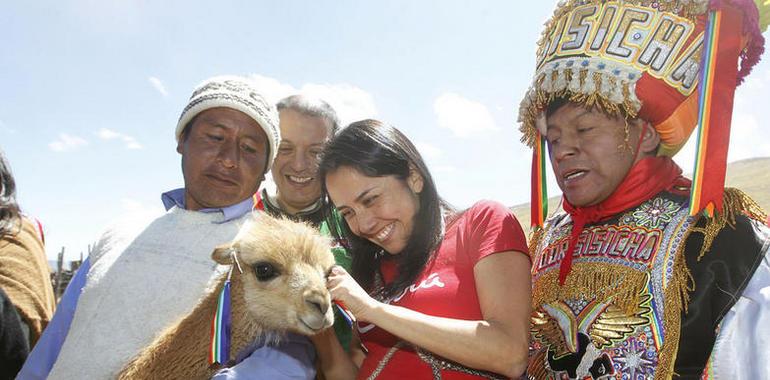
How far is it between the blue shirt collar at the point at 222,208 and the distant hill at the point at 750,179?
28583 millimetres

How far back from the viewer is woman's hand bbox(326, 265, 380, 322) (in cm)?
191

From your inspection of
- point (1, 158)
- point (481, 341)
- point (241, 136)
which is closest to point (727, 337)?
point (481, 341)

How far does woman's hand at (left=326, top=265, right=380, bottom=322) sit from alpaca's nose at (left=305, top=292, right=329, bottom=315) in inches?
1.7

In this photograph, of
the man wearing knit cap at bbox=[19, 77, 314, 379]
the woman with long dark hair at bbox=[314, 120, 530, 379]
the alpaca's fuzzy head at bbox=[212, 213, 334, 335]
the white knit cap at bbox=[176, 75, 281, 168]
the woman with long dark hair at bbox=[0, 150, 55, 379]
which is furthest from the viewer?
the white knit cap at bbox=[176, 75, 281, 168]

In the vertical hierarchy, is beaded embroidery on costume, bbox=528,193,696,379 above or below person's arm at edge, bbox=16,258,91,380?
above

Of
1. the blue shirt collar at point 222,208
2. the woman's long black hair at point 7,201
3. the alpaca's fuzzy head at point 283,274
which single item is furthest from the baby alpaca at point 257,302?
the woman's long black hair at point 7,201

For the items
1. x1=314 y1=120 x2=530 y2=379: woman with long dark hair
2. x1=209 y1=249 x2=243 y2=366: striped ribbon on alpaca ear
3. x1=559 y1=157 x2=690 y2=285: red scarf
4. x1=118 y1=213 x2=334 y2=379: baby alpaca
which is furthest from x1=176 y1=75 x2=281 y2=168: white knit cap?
x1=559 y1=157 x2=690 y2=285: red scarf

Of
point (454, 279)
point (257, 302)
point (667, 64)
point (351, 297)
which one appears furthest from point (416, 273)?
point (667, 64)

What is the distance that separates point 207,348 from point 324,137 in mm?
1688

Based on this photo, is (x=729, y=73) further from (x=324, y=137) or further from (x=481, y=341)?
(x=324, y=137)

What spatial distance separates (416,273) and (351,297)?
399 mm

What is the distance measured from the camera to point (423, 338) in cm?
187

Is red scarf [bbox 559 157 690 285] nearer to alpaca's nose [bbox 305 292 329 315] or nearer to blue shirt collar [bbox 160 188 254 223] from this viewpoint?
alpaca's nose [bbox 305 292 329 315]

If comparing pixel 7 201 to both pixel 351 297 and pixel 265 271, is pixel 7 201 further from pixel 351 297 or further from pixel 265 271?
pixel 351 297
